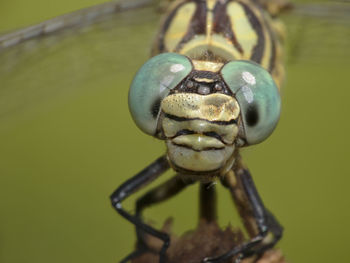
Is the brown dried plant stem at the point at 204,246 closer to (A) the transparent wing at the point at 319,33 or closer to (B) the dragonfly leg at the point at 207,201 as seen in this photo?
(B) the dragonfly leg at the point at 207,201

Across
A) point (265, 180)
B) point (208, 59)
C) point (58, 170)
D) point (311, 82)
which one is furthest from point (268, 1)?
point (58, 170)

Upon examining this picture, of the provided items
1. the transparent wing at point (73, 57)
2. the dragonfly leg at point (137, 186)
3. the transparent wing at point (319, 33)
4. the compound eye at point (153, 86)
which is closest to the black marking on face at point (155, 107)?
the compound eye at point (153, 86)

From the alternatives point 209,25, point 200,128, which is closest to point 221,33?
point 209,25

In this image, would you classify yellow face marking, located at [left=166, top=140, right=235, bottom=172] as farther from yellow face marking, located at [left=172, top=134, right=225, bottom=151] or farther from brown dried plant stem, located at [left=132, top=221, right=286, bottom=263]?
brown dried plant stem, located at [left=132, top=221, right=286, bottom=263]

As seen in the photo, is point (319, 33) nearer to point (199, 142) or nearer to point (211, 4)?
point (211, 4)

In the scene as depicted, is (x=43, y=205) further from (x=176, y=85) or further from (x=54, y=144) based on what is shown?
(x=176, y=85)
